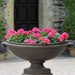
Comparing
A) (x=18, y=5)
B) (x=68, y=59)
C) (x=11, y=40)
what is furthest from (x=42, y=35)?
(x=18, y=5)

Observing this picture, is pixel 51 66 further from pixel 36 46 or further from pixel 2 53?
pixel 36 46

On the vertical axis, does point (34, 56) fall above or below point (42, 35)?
below

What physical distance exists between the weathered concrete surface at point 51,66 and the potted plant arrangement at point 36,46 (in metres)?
1.25

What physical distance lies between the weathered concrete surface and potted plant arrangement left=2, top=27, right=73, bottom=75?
1.25 m

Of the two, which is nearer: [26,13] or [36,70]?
[36,70]

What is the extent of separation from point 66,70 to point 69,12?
108 inches

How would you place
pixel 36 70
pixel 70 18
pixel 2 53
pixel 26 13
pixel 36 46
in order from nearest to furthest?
1. pixel 36 46
2. pixel 36 70
3. pixel 2 53
4. pixel 70 18
5. pixel 26 13

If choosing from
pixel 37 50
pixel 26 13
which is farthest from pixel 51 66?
pixel 26 13

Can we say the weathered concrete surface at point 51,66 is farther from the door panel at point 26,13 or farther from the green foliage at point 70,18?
the door panel at point 26,13

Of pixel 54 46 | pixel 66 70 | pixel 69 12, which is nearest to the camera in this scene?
pixel 54 46

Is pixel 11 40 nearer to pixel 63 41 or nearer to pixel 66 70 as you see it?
pixel 63 41

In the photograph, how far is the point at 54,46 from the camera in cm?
461

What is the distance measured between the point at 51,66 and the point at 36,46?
2505mm

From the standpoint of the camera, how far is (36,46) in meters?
4.58
